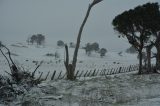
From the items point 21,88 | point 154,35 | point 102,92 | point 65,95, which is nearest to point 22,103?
point 21,88

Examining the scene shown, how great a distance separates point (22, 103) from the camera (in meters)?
9.10

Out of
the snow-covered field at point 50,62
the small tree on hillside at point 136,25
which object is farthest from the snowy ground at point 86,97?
the small tree on hillside at point 136,25

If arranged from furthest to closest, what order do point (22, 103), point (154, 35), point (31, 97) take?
point (154, 35), point (31, 97), point (22, 103)

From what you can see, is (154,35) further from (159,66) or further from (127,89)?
(127,89)

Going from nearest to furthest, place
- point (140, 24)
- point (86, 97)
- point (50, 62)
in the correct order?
point (86, 97), point (140, 24), point (50, 62)

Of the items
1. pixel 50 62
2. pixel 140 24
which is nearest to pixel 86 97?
pixel 140 24

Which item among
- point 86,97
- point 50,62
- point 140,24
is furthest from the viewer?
point 50,62

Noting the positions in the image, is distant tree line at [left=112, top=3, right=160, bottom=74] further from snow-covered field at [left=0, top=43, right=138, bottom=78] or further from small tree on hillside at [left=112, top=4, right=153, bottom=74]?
snow-covered field at [left=0, top=43, right=138, bottom=78]

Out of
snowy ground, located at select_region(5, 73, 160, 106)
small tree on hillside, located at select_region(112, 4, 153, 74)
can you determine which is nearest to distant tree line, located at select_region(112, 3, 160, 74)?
small tree on hillside, located at select_region(112, 4, 153, 74)

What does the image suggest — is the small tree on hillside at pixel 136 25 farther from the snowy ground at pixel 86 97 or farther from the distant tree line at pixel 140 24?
the snowy ground at pixel 86 97

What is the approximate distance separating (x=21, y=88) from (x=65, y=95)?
1816 millimetres

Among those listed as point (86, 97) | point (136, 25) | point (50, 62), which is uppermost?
point (136, 25)

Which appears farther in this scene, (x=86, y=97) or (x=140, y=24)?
(x=140, y=24)

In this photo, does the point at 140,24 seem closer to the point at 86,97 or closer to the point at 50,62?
the point at 86,97
